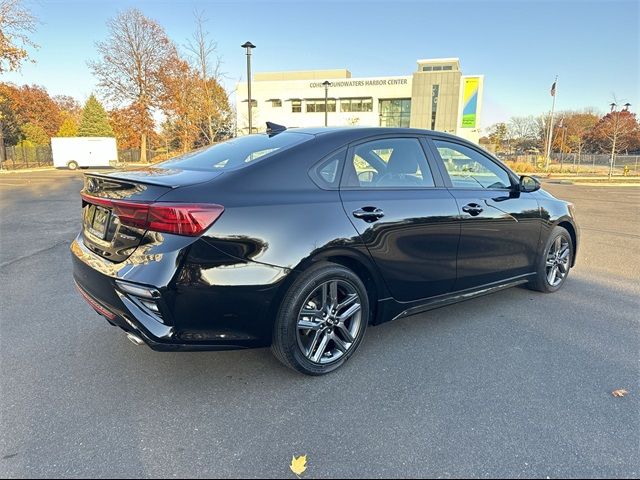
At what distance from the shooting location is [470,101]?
2094 inches

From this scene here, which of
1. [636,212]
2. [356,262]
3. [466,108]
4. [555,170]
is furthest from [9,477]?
[466,108]

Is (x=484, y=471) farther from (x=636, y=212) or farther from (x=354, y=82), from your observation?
(x=354, y=82)

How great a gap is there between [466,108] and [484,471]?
57.1 m

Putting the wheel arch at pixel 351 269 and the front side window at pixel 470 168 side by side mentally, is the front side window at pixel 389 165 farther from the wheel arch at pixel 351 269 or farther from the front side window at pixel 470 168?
the wheel arch at pixel 351 269

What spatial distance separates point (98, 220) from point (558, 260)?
15.0ft

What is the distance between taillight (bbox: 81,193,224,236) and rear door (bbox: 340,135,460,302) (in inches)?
38.0

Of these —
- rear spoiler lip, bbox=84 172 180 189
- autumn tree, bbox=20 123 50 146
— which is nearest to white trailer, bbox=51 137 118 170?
autumn tree, bbox=20 123 50 146

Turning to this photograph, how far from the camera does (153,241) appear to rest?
2453 millimetres

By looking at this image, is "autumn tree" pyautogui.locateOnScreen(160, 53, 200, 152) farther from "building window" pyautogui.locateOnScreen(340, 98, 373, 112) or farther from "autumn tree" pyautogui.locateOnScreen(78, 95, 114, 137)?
"building window" pyautogui.locateOnScreen(340, 98, 373, 112)

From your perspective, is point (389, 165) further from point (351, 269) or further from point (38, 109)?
point (38, 109)

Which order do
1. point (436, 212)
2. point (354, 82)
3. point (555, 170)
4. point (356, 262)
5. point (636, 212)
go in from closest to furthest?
point (356, 262)
point (436, 212)
point (636, 212)
point (555, 170)
point (354, 82)

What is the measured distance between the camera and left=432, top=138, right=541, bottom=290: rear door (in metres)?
3.70

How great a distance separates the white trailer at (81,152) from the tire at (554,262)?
39.3 metres

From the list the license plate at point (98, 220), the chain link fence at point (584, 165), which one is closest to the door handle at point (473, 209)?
the license plate at point (98, 220)
